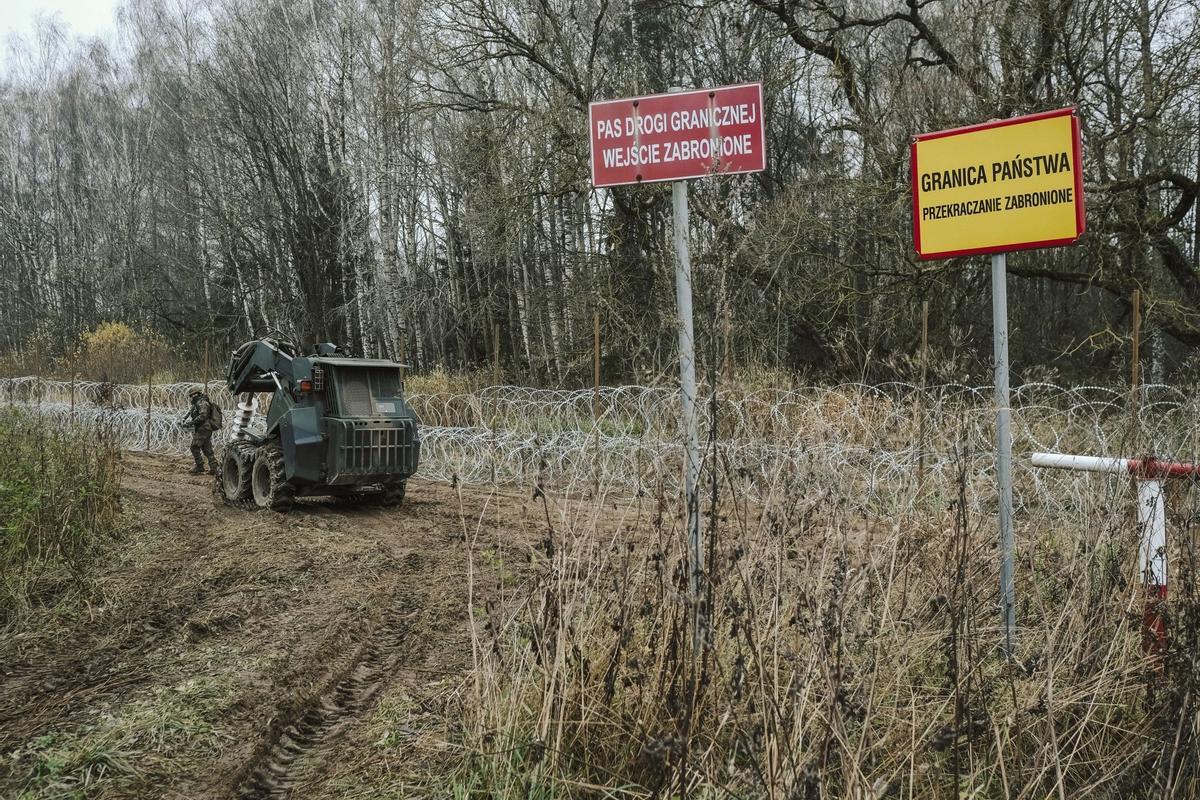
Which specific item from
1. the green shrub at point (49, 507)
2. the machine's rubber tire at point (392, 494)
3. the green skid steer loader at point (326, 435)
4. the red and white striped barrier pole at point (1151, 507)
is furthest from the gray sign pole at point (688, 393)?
the machine's rubber tire at point (392, 494)

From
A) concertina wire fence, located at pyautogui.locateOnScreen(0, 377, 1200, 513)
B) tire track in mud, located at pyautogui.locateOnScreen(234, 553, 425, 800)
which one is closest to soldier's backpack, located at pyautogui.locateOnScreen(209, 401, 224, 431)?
concertina wire fence, located at pyautogui.locateOnScreen(0, 377, 1200, 513)

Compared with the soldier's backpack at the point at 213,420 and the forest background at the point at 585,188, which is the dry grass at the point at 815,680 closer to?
the forest background at the point at 585,188

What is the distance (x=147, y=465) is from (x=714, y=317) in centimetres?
1425

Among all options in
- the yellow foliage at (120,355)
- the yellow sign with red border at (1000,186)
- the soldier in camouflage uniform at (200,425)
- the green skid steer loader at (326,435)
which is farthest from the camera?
the yellow foliage at (120,355)

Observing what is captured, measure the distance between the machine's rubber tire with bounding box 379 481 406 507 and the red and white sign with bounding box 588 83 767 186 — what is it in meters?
7.43

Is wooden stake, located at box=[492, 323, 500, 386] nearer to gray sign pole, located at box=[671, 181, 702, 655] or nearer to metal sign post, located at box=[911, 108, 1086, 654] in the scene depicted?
metal sign post, located at box=[911, 108, 1086, 654]

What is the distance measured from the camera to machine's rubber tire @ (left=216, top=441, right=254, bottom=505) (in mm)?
10734

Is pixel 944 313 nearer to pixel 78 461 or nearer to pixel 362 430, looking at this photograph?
pixel 362 430

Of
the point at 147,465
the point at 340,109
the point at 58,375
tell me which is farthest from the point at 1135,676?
the point at 58,375

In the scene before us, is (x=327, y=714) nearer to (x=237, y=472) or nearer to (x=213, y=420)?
(x=237, y=472)

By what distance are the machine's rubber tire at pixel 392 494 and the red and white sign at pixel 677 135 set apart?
293 inches

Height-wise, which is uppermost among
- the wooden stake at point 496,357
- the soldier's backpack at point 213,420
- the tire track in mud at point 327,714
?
the wooden stake at point 496,357

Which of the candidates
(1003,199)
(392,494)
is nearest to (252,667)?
Result: (1003,199)

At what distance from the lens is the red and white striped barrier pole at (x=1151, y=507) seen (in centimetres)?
370
